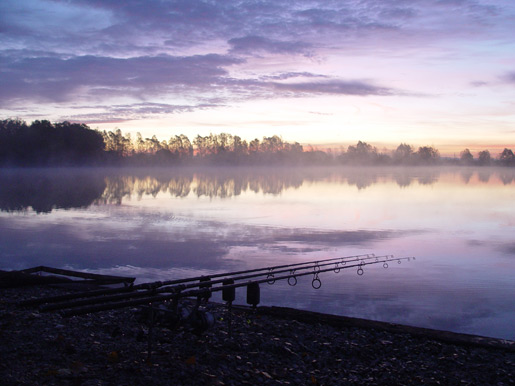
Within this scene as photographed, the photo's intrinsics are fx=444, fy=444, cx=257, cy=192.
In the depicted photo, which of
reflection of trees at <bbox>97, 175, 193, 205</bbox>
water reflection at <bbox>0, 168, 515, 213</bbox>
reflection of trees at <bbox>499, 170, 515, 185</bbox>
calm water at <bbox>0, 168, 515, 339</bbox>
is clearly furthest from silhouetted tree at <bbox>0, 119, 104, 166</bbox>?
reflection of trees at <bbox>499, 170, 515, 185</bbox>

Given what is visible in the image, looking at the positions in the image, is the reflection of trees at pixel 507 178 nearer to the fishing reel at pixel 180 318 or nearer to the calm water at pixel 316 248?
the calm water at pixel 316 248

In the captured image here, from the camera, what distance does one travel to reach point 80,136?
440ft

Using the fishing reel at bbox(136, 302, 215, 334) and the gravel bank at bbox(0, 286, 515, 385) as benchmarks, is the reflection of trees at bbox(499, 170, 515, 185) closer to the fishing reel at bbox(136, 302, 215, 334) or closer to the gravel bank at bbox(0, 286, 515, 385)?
the gravel bank at bbox(0, 286, 515, 385)

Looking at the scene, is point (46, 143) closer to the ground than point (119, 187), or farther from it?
farther from it

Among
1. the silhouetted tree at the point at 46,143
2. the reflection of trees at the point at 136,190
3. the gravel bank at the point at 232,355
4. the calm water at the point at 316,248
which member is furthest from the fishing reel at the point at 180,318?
the silhouetted tree at the point at 46,143

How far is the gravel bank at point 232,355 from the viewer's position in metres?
5.34

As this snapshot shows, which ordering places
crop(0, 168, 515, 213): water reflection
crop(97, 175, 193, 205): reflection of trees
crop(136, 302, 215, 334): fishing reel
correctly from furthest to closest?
crop(97, 175, 193, 205): reflection of trees → crop(0, 168, 515, 213): water reflection → crop(136, 302, 215, 334): fishing reel

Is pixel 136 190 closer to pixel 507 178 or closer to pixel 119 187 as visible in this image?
pixel 119 187

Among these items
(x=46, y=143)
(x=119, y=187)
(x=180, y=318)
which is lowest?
(x=180, y=318)

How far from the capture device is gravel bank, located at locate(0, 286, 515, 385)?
17.5 ft

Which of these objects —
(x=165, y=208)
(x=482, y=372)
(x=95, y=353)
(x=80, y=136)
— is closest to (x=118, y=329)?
(x=95, y=353)

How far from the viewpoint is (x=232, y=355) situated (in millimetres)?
6219

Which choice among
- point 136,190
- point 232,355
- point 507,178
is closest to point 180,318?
point 232,355

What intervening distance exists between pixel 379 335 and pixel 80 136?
459 feet
